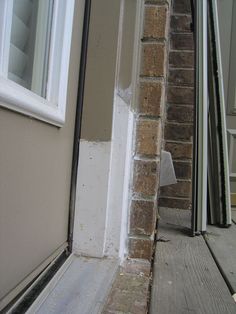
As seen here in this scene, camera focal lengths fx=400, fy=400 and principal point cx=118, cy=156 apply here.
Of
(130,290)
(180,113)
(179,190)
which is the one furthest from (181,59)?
(130,290)

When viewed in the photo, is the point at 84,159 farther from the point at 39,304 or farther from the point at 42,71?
the point at 39,304

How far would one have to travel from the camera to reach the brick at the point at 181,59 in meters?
2.46

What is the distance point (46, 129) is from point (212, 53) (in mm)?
1232

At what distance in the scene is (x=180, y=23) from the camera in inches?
98.4

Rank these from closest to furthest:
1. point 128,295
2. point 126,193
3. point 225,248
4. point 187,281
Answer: point 128,295 < point 187,281 < point 126,193 < point 225,248

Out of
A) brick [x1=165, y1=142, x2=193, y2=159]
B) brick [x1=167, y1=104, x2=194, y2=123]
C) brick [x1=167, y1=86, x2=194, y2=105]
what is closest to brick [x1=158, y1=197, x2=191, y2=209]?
brick [x1=165, y1=142, x2=193, y2=159]

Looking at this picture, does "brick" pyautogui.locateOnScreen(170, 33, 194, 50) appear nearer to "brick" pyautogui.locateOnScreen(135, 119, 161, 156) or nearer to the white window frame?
"brick" pyautogui.locateOnScreen(135, 119, 161, 156)

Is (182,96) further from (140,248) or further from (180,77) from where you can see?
(140,248)

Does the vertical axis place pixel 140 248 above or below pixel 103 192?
below

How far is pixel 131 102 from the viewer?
1267mm

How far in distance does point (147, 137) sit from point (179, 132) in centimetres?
115

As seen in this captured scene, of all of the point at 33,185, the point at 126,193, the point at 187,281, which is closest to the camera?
the point at 33,185

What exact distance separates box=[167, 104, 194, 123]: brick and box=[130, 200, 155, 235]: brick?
1214 mm

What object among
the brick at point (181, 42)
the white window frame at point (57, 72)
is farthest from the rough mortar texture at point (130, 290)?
the brick at point (181, 42)
